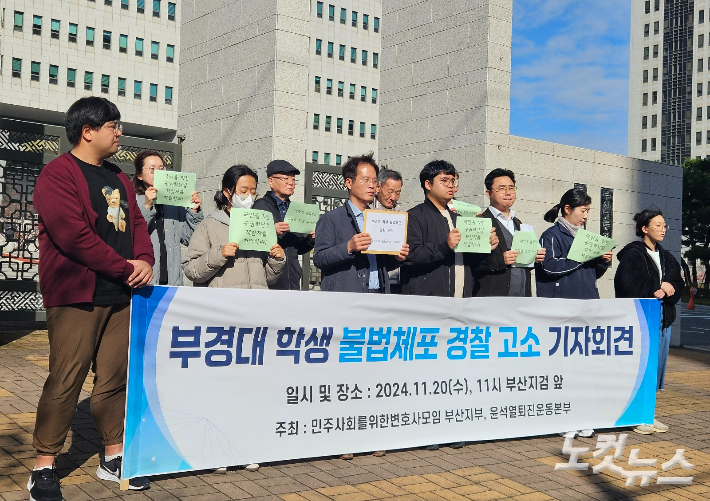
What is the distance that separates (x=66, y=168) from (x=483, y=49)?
7707 millimetres

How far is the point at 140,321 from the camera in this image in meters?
4.79

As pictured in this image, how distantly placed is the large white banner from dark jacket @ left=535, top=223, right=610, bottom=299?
34cm

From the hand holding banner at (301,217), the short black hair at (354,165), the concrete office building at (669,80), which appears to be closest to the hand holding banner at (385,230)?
the short black hair at (354,165)

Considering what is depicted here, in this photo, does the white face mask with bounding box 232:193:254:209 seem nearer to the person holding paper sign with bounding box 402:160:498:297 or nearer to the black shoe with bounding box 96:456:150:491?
the person holding paper sign with bounding box 402:160:498:297

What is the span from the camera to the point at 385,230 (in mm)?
5812

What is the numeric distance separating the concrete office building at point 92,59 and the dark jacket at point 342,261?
6200cm

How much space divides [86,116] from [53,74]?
223 feet

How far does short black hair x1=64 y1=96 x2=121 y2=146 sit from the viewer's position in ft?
15.0

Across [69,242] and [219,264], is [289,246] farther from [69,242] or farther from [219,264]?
[69,242]

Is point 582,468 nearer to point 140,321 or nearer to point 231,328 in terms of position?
point 231,328

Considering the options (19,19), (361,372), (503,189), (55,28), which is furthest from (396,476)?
(55,28)

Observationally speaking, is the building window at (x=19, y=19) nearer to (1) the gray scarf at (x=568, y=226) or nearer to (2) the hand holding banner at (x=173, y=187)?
(2) the hand holding banner at (x=173, y=187)

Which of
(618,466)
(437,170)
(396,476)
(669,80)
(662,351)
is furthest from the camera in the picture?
(669,80)

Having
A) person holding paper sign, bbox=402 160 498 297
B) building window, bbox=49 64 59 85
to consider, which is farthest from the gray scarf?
building window, bbox=49 64 59 85
